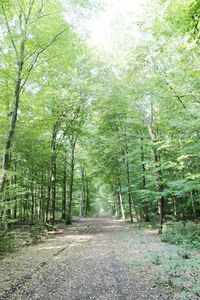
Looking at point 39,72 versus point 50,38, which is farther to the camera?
point 39,72

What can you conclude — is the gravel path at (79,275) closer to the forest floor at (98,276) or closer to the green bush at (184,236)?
the forest floor at (98,276)

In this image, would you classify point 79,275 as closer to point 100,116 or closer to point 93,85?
point 93,85

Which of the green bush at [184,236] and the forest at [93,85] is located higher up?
the forest at [93,85]

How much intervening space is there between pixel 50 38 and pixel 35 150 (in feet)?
23.3

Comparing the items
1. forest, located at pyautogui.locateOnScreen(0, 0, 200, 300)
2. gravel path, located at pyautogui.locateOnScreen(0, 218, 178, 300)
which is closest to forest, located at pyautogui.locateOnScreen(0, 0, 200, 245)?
forest, located at pyautogui.locateOnScreen(0, 0, 200, 300)

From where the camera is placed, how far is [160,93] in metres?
10.7

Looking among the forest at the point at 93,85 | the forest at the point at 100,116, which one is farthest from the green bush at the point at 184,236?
the forest at the point at 93,85

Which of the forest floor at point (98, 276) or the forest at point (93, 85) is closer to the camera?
the forest floor at point (98, 276)

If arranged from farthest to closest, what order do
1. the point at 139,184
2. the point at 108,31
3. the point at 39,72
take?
1. the point at 139,184
2. the point at 108,31
3. the point at 39,72

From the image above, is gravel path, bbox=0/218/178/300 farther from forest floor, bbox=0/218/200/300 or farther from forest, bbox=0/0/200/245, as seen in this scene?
forest, bbox=0/0/200/245

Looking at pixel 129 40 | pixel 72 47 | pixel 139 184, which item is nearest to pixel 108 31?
pixel 129 40

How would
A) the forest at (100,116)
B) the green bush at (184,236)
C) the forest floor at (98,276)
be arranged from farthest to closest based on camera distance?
the green bush at (184,236), the forest at (100,116), the forest floor at (98,276)

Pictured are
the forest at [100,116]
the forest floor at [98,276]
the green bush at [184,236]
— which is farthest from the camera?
the green bush at [184,236]

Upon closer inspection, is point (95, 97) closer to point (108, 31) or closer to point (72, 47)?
point (108, 31)
